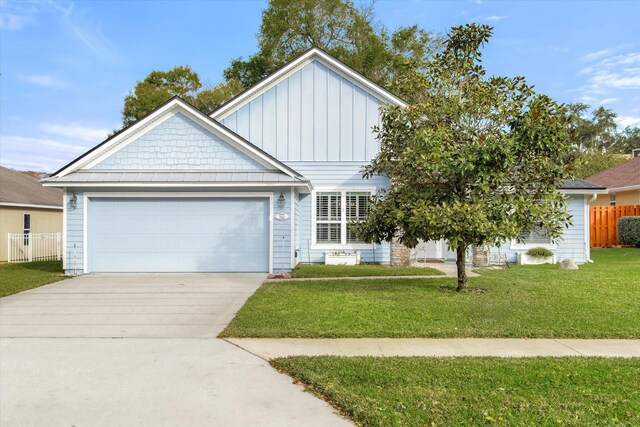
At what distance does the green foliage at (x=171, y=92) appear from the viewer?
1225 inches

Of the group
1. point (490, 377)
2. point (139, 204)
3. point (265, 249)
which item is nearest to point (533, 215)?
point (490, 377)

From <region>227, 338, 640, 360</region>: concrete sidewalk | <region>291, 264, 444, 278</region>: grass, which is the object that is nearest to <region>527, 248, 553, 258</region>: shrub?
<region>291, 264, 444, 278</region>: grass

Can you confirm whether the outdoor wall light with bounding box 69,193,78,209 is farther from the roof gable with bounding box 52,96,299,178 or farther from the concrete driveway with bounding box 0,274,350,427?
the concrete driveway with bounding box 0,274,350,427

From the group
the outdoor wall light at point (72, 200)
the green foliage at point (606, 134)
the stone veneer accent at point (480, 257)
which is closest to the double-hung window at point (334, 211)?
the stone veneer accent at point (480, 257)

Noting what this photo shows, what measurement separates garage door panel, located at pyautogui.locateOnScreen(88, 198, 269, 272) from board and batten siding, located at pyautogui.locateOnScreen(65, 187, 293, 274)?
0.98 feet

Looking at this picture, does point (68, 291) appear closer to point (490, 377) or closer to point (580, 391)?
point (490, 377)

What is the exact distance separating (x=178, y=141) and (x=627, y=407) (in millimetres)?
11742

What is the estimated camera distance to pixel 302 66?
15.2 m

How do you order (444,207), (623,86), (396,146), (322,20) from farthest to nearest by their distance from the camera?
(322,20) → (623,86) → (396,146) → (444,207)

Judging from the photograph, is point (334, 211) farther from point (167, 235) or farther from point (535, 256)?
point (535, 256)

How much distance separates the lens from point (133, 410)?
12.9 ft

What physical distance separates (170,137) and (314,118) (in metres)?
4.82

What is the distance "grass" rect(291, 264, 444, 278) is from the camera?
1235 cm

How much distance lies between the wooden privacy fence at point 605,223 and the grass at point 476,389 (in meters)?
19.7
